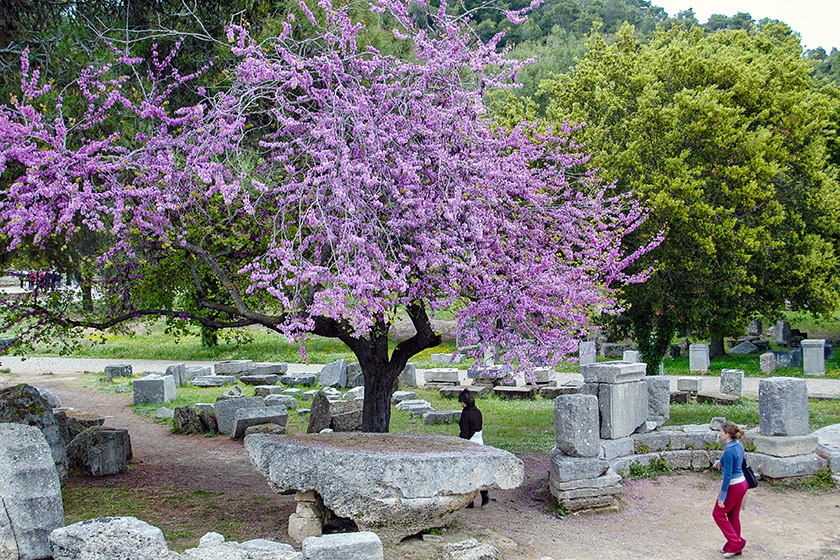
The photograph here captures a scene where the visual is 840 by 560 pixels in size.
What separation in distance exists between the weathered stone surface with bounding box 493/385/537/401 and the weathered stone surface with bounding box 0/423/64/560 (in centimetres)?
1450

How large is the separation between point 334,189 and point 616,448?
270 inches

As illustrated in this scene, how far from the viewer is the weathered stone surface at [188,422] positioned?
16547mm

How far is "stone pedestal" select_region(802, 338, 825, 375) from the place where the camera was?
78.7ft

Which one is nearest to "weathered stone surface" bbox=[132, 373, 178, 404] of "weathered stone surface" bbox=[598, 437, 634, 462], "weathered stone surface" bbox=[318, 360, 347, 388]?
"weathered stone surface" bbox=[318, 360, 347, 388]

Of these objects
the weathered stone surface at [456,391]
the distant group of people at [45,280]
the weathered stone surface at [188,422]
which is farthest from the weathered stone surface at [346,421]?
the weathered stone surface at [456,391]

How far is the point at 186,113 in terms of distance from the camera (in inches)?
381

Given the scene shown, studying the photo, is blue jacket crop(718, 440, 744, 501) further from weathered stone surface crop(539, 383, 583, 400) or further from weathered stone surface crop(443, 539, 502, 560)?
weathered stone surface crop(539, 383, 583, 400)

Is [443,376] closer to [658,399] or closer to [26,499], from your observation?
[658,399]

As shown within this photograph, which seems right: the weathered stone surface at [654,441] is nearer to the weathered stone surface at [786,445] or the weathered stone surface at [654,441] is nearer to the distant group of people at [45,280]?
the weathered stone surface at [786,445]

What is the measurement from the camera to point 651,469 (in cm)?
1266

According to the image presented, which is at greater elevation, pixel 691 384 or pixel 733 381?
pixel 733 381

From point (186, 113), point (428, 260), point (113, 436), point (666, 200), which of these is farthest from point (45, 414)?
point (666, 200)

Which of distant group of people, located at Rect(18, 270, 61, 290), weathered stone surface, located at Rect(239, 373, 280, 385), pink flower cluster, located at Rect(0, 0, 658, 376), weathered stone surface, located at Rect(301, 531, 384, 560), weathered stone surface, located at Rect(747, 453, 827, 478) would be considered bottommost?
weathered stone surface, located at Rect(747, 453, 827, 478)

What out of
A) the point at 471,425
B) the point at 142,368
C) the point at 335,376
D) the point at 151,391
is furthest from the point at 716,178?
the point at 142,368
